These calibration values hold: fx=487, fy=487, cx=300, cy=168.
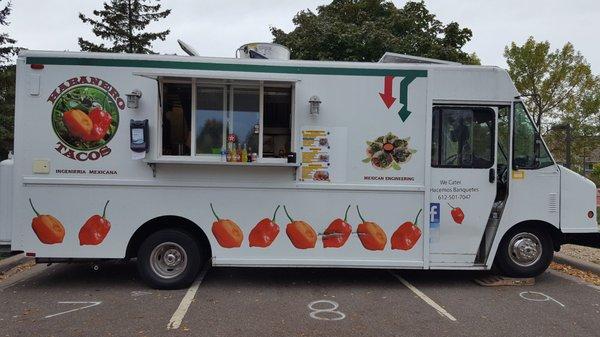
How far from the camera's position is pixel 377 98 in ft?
20.7

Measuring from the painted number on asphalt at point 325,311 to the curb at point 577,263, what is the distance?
177 inches

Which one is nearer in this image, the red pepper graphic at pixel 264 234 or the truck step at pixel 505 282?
the red pepper graphic at pixel 264 234

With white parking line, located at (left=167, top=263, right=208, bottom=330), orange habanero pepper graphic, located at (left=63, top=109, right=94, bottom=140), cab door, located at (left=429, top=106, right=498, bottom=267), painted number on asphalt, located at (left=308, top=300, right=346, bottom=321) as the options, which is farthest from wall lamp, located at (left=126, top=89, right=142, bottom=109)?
cab door, located at (left=429, top=106, right=498, bottom=267)

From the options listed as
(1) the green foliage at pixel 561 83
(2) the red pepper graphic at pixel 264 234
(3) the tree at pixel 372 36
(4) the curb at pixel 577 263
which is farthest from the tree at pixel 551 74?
(2) the red pepper graphic at pixel 264 234

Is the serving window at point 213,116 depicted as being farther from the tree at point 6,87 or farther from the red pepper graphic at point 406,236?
the tree at point 6,87

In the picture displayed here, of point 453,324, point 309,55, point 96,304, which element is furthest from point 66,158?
point 309,55

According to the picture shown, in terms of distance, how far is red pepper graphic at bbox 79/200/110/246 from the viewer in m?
6.11

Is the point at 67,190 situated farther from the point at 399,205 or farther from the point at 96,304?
the point at 399,205

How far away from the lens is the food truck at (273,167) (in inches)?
239

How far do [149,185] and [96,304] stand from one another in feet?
4.99

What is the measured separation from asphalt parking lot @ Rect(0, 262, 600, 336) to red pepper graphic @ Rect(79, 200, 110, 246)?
0.67 m

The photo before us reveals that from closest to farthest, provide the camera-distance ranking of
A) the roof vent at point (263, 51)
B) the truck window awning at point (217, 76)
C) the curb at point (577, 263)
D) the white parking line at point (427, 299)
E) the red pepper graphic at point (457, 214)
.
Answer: the white parking line at point (427, 299)
the truck window awning at point (217, 76)
the red pepper graphic at point (457, 214)
the roof vent at point (263, 51)
the curb at point (577, 263)

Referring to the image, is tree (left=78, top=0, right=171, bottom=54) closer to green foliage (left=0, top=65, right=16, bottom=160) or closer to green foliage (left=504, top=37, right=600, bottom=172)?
green foliage (left=0, top=65, right=16, bottom=160)

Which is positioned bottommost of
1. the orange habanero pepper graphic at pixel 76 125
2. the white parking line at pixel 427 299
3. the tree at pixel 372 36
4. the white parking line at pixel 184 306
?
the white parking line at pixel 184 306
